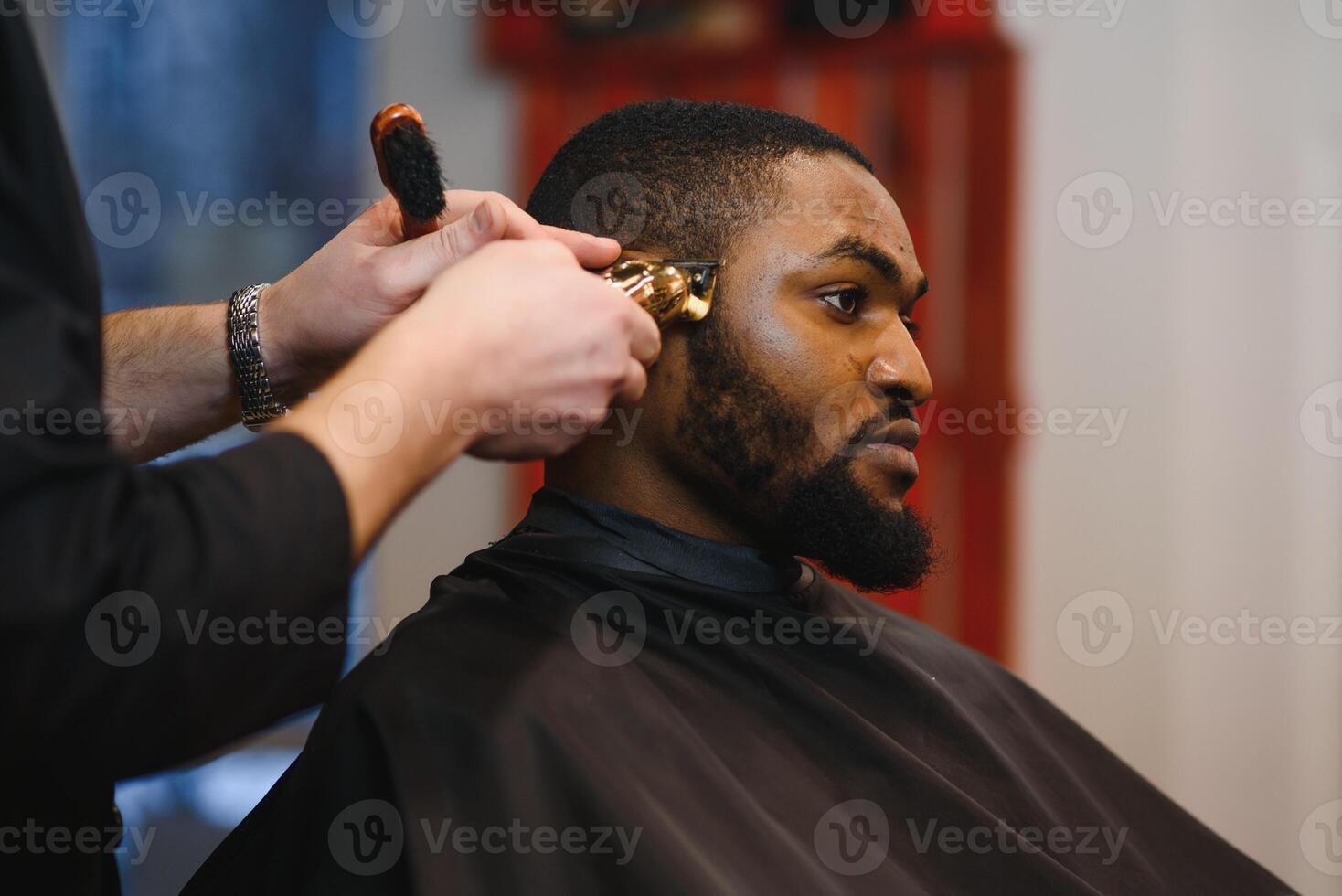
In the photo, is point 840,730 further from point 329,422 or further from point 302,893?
point 329,422

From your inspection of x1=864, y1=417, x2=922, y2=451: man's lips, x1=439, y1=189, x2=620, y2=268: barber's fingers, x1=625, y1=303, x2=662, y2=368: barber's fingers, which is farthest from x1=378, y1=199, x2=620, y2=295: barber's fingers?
x1=864, y1=417, x2=922, y2=451: man's lips

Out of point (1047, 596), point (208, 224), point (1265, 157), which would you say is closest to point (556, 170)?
point (1047, 596)

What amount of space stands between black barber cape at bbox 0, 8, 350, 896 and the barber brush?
39 cm

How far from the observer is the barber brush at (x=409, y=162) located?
1.11m

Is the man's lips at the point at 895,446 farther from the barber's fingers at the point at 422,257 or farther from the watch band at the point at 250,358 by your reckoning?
the watch band at the point at 250,358

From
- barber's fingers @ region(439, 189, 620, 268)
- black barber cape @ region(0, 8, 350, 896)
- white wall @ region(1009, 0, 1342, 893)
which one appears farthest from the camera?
white wall @ region(1009, 0, 1342, 893)

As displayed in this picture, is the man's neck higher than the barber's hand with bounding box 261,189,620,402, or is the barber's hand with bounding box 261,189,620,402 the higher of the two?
the barber's hand with bounding box 261,189,620,402

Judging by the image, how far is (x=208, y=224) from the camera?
386cm

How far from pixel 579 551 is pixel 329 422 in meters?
0.60

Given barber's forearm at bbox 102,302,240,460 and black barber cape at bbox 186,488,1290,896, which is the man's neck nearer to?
black barber cape at bbox 186,488,1290,896

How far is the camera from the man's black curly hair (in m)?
1.41

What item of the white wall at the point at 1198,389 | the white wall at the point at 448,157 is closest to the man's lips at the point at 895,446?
the white wall at the point at 1198,389

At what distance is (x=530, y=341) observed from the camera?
895 millimetres

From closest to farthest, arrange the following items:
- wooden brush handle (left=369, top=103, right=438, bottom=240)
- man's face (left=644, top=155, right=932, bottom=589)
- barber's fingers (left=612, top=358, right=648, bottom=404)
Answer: barber's fingers (left=612, top=358, right=648, bottom=404), wooden brush handle (left=369, top=103, right=438, bottom=240), man's face (left=644, top=155, right=932, bottom=589)
